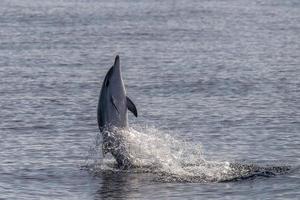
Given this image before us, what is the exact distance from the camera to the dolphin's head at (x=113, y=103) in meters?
28.6

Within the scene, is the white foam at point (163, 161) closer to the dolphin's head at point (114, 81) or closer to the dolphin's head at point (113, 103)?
the dolphin's head at point (113, 103)

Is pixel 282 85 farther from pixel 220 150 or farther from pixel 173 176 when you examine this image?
pixel 173 176

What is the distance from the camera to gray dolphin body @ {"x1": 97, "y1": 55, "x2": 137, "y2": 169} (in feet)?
93.4

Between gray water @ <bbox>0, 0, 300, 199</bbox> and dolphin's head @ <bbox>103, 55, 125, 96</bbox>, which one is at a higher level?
dolphin's head @ <bbox>103, 55, 125, 96</bbox>

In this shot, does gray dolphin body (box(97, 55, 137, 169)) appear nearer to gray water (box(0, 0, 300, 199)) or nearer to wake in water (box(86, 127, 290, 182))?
wake in water (box(86, 127, 290, 182))

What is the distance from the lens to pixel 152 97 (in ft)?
134

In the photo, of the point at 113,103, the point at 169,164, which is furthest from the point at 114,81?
the point at 169,164

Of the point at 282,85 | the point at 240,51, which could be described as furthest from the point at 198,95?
the point at 240,51

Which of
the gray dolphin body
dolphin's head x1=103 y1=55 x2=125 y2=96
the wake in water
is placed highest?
dolphin's head x1=103 y1=55 x2=125 y2=96

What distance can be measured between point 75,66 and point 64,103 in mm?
12030

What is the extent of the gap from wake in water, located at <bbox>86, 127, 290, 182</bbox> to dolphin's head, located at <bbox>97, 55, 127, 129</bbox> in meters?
0.44

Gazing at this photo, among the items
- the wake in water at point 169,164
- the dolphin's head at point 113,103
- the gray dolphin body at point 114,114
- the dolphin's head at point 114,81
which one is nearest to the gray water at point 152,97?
the wake in water at point 169,164

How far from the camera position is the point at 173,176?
2742cm

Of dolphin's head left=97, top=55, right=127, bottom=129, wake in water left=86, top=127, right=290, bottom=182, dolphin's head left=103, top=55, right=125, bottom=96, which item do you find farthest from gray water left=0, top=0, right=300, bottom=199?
dolphin's head left=103, top=55, right=125, bottom=96
